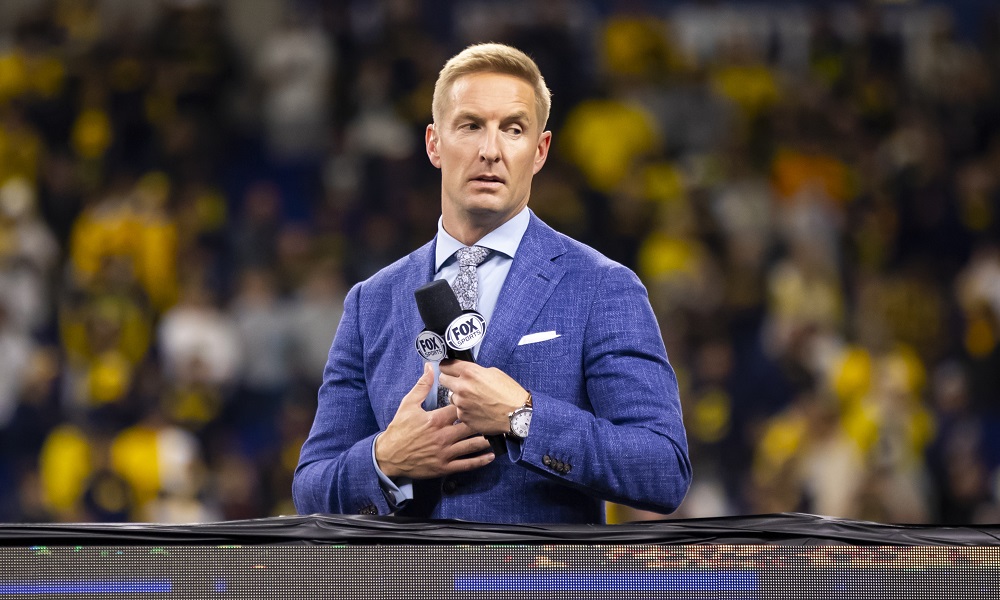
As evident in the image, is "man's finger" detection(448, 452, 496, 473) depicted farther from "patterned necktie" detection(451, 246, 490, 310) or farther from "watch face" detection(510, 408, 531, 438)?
"patterned necktie" detection(451, 246, 490, 310)

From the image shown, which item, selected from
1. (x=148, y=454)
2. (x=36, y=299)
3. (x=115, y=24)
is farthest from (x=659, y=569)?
(x=115, y=24)

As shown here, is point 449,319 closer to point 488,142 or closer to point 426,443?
point 426,443

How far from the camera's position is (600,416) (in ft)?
5.26

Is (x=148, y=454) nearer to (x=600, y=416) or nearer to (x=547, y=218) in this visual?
(x=547, y=218)

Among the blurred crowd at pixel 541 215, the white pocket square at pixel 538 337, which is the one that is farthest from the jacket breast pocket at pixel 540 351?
the blurred crowd at pixel 541 215

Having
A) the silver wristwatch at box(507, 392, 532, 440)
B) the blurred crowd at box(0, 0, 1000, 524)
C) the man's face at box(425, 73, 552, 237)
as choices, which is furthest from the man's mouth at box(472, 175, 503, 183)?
the blurred crowd at box(0, 0, 1000, 524)

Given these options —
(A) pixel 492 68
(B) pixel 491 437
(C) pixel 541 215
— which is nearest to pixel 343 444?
(B) pixel 491 437

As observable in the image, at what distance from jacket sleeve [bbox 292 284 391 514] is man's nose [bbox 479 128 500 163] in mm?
299

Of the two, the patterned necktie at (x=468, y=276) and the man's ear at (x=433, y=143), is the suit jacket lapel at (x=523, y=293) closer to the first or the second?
the patterned necktie at (x=468, y=276)

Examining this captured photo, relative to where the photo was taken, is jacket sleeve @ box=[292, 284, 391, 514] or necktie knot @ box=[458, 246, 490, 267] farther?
necktie knot @ box=[458, 246, 490, 267]

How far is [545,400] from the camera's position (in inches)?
59.8

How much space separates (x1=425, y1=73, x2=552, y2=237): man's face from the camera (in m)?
1.65

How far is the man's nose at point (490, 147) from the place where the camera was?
1634 millimetres

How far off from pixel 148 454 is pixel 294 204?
1.84m
